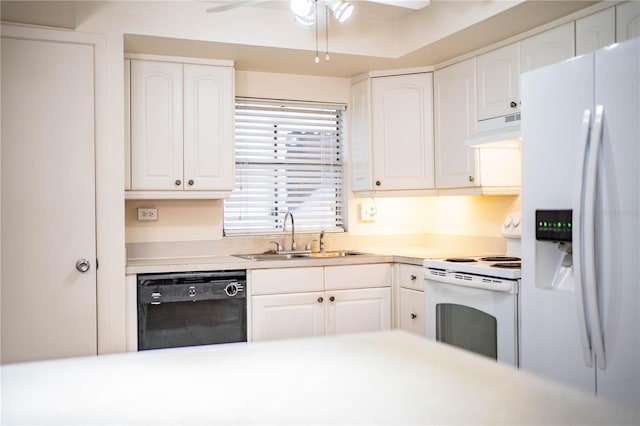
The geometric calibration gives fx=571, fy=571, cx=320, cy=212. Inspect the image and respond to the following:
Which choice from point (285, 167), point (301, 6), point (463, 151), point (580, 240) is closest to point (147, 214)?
point (285, 167)

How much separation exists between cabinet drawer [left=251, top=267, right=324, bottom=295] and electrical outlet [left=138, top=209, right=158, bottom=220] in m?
0.85

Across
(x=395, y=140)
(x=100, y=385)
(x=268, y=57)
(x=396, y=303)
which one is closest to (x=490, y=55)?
(x=395, y=140)

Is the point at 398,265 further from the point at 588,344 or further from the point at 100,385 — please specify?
the point at 100,385

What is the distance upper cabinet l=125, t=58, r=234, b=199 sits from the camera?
11.2 feet

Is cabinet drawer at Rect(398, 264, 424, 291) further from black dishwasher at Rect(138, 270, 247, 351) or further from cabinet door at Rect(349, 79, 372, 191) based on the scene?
black dishwasher at Rect(138, 270, 247, 351)

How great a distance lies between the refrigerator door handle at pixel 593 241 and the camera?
6.82 feet

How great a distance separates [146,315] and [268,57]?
174 cm

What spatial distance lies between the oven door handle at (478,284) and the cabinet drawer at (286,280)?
0.67 meters

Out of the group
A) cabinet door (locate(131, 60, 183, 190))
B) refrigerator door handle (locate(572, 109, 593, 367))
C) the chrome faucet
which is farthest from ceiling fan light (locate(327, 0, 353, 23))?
the chrome faucet

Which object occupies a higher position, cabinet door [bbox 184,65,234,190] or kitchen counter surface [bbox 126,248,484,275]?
cabinet door [bbox 184,65,234,190]

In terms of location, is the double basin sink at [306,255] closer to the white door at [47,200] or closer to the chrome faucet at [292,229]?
the chrome faucet at [292,229]

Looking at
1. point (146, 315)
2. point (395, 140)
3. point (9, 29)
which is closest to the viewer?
point (9, 29)

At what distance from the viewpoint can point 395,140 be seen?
388cm

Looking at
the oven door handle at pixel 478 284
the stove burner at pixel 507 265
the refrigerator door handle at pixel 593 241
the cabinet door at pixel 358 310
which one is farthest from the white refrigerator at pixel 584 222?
the cabinet door at pixel 358 310
